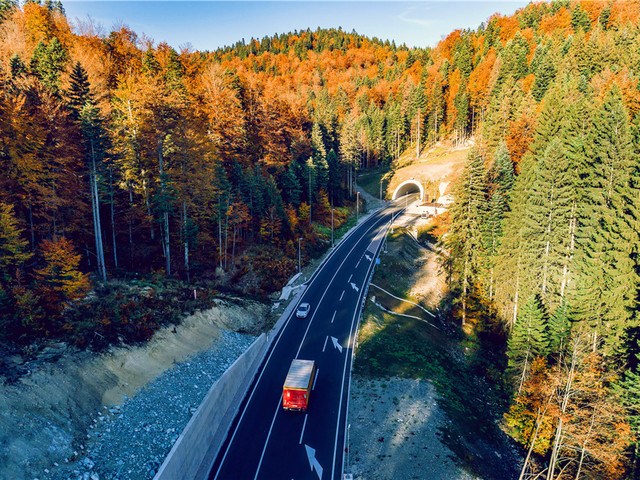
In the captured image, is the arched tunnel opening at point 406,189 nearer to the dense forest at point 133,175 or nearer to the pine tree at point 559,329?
the dense forest at point 133,175

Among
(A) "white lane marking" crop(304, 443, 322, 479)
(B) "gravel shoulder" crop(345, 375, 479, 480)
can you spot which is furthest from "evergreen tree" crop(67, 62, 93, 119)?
(B) "gravel shoulder" crop(345, 375, 479, 480)

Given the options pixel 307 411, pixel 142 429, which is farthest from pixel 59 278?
→ pixel 307 411

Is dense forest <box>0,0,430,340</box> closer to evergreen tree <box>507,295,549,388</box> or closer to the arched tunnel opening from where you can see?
the arched tunnel opening

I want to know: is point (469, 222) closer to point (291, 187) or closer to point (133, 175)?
point (291, 187)

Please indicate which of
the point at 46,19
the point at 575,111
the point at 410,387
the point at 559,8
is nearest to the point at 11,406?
the point at 410,387

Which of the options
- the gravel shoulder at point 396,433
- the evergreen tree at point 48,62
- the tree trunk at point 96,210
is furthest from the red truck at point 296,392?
the evergreen tree at point 48,62
